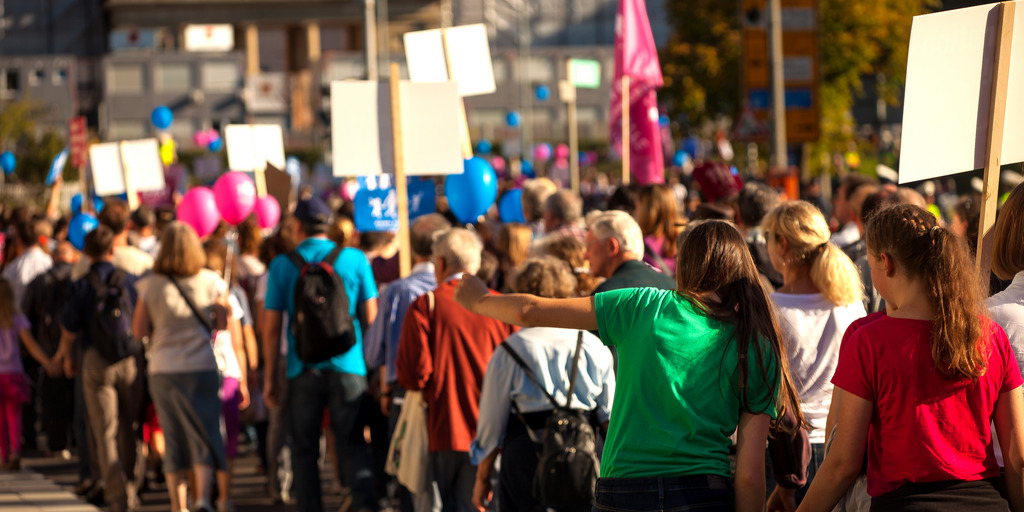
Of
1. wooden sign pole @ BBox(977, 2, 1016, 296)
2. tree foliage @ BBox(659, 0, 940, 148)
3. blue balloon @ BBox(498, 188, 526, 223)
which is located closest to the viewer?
wooden sign pole @ BBox(977, 2, 1016, 296)

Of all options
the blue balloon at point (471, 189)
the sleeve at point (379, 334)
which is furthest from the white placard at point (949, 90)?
the blue balloon at point (471, 189)

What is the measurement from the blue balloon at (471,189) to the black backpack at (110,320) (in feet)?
8.05

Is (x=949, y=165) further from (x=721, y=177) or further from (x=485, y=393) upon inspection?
(x=721, y=177)

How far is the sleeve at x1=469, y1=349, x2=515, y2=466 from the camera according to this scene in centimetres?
517

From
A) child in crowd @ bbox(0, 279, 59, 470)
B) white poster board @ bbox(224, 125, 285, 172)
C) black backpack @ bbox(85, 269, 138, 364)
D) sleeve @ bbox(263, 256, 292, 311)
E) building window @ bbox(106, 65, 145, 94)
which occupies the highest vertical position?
building window @ bbox(106, 65, 145, 94)

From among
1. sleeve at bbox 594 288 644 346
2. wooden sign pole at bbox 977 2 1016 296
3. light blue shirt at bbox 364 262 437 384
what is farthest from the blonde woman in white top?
light blue shirt at bbox 364 262 437 384

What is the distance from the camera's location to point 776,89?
55.4 ft

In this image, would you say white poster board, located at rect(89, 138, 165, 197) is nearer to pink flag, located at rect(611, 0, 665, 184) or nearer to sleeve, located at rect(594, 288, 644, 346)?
pink flag, located at rect(611, 0, 665, 184)

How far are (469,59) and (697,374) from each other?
19.2 feet

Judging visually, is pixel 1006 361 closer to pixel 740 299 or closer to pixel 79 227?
pixel 740 299

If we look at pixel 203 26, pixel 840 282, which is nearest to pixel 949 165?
pixel 840 282

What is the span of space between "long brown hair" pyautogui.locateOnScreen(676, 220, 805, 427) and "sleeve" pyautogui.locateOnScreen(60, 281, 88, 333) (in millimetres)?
5598

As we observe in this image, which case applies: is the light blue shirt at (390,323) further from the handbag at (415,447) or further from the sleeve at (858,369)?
the sleeve at (858,369)

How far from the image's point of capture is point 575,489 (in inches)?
192
